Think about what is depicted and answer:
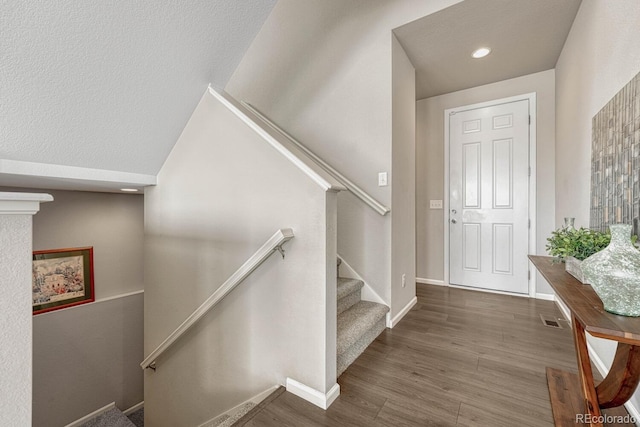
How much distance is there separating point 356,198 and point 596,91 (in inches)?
70.5

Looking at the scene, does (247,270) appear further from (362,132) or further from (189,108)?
(362,132)

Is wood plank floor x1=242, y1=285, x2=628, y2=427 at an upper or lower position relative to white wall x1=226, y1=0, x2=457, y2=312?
lower

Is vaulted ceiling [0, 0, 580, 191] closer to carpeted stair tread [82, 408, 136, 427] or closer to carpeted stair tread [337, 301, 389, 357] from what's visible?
carpeted stair tread [337, 301, 389, 357]

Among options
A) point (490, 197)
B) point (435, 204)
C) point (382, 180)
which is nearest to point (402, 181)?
point (382, 180)

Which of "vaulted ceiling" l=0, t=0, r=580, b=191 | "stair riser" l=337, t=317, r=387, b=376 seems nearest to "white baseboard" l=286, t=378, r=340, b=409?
"stair riser" l=337, t=317, r=387, b=376

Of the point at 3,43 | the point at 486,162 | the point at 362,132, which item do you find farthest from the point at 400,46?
the point at 3,43

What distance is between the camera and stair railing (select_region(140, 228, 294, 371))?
159 cm

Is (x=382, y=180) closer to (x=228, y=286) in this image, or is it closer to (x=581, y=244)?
(x=581, y=244)

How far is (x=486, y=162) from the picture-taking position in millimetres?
3441

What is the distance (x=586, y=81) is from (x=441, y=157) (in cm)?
174

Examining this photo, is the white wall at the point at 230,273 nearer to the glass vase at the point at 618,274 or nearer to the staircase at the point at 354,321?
the staircase at the point at 354,321

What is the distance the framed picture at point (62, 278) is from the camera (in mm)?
2990

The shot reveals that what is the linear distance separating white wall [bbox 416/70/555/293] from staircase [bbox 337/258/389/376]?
1728 millimetres

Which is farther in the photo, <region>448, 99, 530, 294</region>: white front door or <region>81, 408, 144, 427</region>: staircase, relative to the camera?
<region>448, 99, 530, 294</region>: white front door
